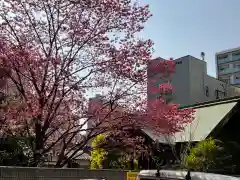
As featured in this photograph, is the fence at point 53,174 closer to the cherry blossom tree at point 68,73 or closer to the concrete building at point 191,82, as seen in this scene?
the cherry blossom tree at point 68,73

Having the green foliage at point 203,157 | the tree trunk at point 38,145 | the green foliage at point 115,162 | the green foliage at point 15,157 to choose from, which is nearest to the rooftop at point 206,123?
the green foliage at point 115,162

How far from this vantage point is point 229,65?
79.4 metres

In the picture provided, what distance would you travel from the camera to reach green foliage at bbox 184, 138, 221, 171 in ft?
45.6

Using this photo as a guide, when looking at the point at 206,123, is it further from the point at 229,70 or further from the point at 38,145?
the point at 229,70

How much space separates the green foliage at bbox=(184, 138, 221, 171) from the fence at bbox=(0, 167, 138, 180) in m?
4.99

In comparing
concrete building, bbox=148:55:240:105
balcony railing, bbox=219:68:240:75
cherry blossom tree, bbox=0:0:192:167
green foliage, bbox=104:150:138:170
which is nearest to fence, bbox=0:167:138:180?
cherry blossom tree, bbox=0:0:192:167

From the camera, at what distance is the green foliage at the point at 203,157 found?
13.9 metres

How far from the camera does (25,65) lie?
10.9 meters

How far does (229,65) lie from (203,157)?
6891 cm

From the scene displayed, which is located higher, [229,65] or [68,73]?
[229,65]

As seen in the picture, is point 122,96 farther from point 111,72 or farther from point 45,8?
point 45,8

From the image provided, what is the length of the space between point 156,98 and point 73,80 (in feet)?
11.4

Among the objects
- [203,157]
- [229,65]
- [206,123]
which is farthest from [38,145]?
[229,65]

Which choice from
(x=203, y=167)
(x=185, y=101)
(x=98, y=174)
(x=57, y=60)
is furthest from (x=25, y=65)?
(x=185, y=101)
